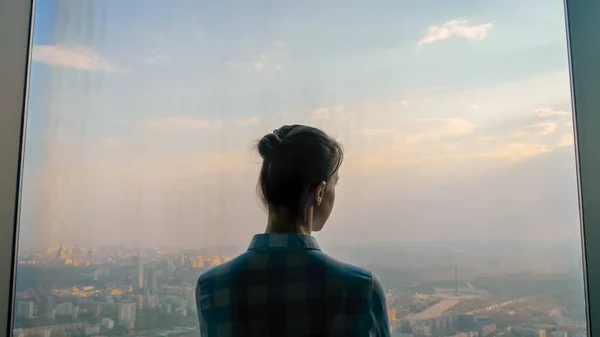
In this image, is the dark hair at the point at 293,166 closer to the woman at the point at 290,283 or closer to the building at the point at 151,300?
the woman at the point at 290,283

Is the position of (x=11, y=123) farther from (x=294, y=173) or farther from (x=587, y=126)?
(x=587, y=126)

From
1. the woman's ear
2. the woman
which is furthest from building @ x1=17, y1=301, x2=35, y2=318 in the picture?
the woman's ear

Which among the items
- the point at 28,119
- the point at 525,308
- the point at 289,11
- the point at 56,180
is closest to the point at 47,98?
the point at 28,119

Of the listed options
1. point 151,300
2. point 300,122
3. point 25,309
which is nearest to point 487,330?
point 300,122

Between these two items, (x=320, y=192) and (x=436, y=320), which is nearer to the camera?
(x=320, y=192)

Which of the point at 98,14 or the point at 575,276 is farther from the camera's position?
the point at 98,14

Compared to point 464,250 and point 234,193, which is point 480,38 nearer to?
point 464,250

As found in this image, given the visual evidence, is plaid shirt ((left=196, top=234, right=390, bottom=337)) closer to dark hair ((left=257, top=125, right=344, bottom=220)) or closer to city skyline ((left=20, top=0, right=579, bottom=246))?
dark hair ((left=257, top=125, right=344, bottom=220))
